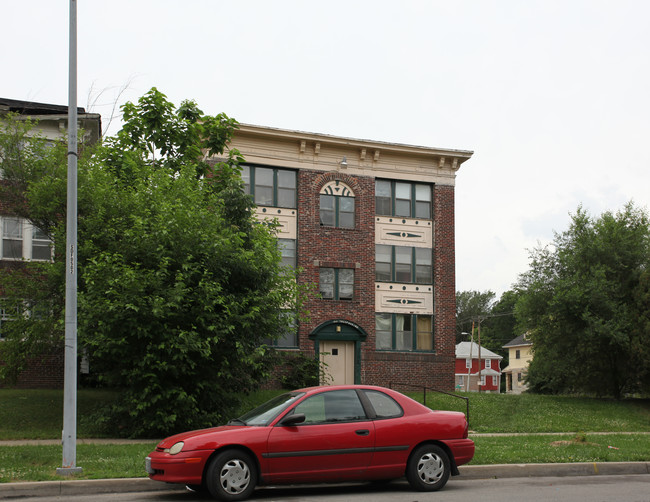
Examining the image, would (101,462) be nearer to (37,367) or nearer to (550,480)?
(550,480)

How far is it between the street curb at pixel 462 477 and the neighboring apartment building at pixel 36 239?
15.0 meters

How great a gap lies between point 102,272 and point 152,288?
3.65 feet

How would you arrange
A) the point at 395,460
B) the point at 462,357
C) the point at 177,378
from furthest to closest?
the point at 462,357
the point at 177,378
the point at 395,460

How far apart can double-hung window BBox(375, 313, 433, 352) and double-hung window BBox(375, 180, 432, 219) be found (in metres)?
4.39

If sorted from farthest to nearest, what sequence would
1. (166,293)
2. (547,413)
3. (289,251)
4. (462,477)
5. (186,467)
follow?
(289,251)
(547,413)
(166,293)
(462,477)
(186,467)

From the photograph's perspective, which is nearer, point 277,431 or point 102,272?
point 277,431

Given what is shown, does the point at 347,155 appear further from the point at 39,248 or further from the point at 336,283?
the point at 39,248

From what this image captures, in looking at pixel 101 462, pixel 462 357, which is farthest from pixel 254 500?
pixel 462 357

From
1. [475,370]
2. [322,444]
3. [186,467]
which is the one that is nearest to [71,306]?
[186,467]

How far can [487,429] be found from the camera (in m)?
19.1

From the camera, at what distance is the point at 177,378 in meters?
16.4

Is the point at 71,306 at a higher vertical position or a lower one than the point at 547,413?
higher

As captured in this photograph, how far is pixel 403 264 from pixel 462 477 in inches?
759

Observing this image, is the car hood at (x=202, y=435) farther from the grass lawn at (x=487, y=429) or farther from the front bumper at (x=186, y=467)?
the grass lawn at (x=487, y=429)
